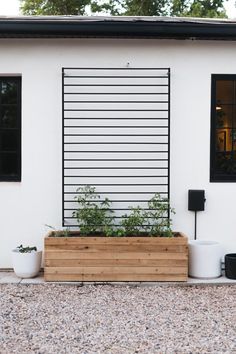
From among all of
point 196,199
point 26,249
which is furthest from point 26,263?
point 196,199

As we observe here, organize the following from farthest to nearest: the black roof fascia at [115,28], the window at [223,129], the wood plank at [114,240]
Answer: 1. the window at [223,129]
2. the black roof fascia at [115,28]
3. the wood plank at [114,240]

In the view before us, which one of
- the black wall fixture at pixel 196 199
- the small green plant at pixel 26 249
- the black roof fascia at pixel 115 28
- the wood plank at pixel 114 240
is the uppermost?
the black roof fascia at pixel 115 28

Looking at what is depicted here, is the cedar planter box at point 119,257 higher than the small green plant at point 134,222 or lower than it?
lower

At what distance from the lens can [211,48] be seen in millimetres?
6301

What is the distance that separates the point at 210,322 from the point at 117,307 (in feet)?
3.06

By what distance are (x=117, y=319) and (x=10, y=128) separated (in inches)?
119

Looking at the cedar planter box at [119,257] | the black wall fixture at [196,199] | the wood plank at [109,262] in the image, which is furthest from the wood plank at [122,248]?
the black wall fixture at [196,199]

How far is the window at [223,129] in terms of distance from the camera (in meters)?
6.33

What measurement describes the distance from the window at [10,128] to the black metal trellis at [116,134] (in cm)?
63

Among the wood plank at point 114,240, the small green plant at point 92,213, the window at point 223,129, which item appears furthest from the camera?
the window at point 223,129

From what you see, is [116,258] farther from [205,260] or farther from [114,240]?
[205,260]

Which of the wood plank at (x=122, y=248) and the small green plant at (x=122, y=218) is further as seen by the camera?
the small green plant at (x=122, y=218)

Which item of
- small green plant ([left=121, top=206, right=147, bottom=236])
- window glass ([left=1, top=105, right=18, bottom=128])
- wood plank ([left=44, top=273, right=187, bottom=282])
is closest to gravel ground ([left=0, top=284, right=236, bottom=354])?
wood plank ([left=44, top=273, right=187, bottom=282])

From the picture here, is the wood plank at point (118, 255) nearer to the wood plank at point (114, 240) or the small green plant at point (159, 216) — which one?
the wood plank at point (114, 240)
